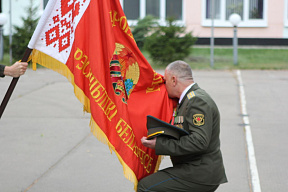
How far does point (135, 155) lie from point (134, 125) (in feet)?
0.91

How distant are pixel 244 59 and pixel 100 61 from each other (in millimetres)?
15276

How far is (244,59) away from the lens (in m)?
18.9

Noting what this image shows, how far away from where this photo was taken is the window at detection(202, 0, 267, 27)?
80.6 ft

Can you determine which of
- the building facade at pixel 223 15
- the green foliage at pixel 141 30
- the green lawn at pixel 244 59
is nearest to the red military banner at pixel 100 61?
the green lawn at pixel 244 59

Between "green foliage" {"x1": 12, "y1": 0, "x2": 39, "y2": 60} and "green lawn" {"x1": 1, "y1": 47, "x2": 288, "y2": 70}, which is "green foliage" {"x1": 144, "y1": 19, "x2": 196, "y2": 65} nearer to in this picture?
"green lawn" {"x1": 1, "y1": 47, "x2": 288, "y2": 70}

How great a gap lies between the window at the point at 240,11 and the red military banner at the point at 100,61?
20.5 m

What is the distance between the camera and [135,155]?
438cm

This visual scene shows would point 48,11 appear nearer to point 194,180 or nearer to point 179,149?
point 179,149

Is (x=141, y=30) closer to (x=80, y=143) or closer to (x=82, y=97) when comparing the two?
(x=80, y=143)

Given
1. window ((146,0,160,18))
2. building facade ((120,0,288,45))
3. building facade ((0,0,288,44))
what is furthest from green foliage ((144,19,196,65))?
window ((146,0,160,18))

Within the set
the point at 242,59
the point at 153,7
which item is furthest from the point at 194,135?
the point at 153,7

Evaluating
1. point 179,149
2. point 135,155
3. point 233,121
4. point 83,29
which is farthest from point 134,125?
point 233,121

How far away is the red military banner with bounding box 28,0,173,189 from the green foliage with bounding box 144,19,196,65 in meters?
12.2

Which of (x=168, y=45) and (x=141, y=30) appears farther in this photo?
(x=141, y=30)
